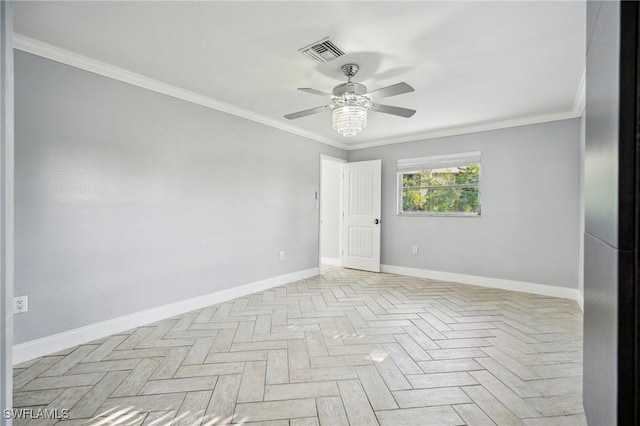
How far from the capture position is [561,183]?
13.1 ft

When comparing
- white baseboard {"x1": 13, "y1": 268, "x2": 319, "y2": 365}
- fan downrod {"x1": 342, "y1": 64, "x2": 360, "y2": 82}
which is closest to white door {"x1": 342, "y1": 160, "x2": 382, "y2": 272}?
white baseboard {"x1": 13, "y1": 268, "x2": 319, "y2": 365}

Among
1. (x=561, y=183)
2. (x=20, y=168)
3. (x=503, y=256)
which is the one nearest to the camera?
(x=20, y=168)

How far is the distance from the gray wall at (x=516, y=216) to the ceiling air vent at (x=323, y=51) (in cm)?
311

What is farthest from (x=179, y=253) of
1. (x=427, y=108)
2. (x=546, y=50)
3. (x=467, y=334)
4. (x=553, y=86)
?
(x=553, y=86)

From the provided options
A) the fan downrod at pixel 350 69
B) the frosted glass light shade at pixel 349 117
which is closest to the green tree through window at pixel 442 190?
the frosted glass light shade at pixel 349 117

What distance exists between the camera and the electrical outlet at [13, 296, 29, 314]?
224 centimetres

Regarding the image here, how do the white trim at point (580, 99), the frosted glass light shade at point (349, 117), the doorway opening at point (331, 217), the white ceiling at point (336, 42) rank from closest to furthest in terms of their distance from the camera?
the white ceiling at point (336, 42), the frosted glass light shade at point (349, 117), the white trim at point (580, 99), the doorway opening at point (331, 217)

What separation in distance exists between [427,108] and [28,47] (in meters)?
3.93

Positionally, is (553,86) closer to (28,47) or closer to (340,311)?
(340,311)

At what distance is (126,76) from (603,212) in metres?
3.65

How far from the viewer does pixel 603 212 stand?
1052mm

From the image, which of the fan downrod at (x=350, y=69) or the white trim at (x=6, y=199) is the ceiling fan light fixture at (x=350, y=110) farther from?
the white trim at (x=6, y=199)

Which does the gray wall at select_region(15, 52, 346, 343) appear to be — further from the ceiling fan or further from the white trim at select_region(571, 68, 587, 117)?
the white trim at select_region(571, 68, 587, 117)

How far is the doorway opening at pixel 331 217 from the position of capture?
6.24 metres
